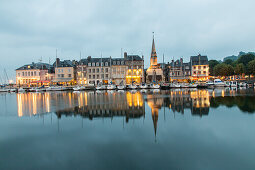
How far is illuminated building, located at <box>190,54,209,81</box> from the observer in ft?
247

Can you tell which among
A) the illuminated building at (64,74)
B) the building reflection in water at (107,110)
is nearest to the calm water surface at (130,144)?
the building reflection in water at (107,110)

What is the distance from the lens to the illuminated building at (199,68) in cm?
7519

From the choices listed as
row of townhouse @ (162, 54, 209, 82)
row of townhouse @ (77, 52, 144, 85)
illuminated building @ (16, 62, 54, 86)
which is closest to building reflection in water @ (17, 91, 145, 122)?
row of townhouse @ (77, 52, 144, 85)

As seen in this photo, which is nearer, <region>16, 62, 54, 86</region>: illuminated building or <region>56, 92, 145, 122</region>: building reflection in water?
<region>56, 92, 145, 122</region>: building reflection in water

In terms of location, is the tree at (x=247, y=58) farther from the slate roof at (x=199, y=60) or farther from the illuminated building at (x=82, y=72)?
the illuminated building at (x=82, y=72)

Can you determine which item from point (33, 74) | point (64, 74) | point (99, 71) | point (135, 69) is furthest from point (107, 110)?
point (33, 74)

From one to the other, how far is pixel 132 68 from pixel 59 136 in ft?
195

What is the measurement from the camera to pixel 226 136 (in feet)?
32.5

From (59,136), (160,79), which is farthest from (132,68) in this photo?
(59,136)

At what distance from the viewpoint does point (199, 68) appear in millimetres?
75750

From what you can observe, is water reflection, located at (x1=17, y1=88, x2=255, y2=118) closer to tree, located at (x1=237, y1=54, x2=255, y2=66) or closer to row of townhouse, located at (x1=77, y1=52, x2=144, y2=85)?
row of townhouse, located at (x1=77, y1=52, x2=144, y2=85)

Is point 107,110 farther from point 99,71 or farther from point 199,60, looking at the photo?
point 199,60

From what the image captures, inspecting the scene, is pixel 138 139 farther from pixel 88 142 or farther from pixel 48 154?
pixel 48 154

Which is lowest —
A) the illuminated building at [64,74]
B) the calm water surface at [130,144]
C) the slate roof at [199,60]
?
the calm water surface at [130,144]
